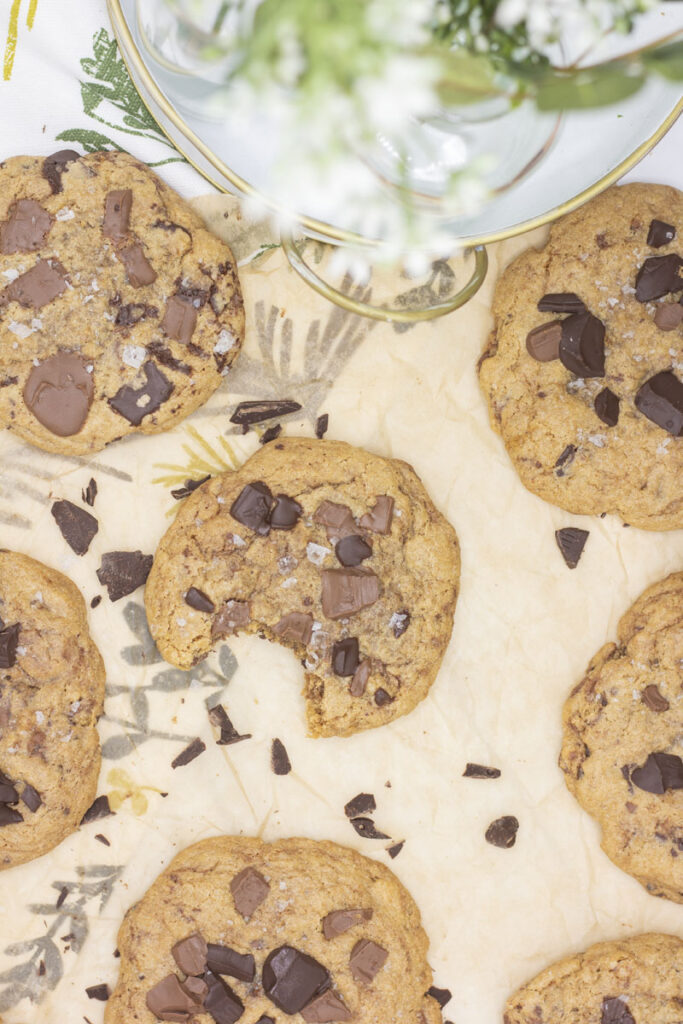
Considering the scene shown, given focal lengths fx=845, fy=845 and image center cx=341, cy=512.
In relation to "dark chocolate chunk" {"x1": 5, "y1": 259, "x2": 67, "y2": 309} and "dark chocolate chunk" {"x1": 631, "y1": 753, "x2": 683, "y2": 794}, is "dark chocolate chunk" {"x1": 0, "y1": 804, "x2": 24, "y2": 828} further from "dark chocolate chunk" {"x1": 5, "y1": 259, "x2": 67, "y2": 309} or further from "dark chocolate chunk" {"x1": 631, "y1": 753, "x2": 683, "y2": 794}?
"dark chocolate chunk" {"x1": 631, "y1": 753, "x2": 683, "y2": 794}

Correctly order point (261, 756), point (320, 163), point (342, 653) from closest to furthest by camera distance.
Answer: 1. point (320, 163)
2. point (342, 653)
3. point (261, 756)

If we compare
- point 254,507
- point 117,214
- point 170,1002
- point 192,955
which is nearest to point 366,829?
point 192,955

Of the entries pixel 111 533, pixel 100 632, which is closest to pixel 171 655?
pixel 100 632

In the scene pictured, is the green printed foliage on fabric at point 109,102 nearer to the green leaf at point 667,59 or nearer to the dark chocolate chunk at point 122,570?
the dark chocolate chunk at point 122,570

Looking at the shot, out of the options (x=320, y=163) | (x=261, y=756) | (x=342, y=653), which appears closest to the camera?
(x=320, y=163)

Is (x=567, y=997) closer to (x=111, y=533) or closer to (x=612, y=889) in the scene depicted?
(x=612, y=889)

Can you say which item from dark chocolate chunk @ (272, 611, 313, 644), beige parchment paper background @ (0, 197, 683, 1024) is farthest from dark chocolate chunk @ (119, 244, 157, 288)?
dark chocolate chunk @ (272, 611, 313, 644)

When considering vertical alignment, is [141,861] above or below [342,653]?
below
